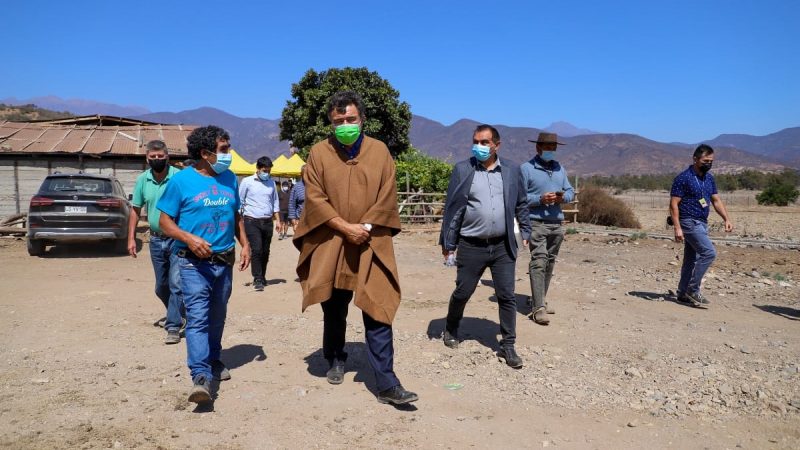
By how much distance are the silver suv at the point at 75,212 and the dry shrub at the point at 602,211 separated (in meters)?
18.5

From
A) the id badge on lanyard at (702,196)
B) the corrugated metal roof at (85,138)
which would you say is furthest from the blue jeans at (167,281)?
the corrugated metal roof at (85,138)

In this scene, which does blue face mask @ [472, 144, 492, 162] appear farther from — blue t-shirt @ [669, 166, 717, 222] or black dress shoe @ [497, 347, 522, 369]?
blue t-shirt @ [669, 166, 717, 222]

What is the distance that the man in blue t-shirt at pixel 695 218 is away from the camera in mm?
6930

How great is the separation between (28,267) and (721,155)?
203012 mm

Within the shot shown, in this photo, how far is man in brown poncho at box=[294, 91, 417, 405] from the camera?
3832mm

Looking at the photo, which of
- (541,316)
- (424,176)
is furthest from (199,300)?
(424,176)

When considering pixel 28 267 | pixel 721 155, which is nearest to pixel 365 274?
pixel 28 267

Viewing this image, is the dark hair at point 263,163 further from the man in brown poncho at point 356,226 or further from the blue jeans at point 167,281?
the man in brown poncho at point 356,226

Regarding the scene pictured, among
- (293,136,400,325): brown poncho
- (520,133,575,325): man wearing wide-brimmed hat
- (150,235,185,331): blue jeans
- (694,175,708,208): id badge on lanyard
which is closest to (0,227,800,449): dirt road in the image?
(150,235,185,331): blue jeans

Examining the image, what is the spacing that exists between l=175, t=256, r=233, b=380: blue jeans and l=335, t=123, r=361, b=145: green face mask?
1278 millimetres

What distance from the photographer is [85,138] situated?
18.5m

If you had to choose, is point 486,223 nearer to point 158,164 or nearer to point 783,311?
point 158,164

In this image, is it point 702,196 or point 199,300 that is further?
point 702,196

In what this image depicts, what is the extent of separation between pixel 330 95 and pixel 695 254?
2754cm
